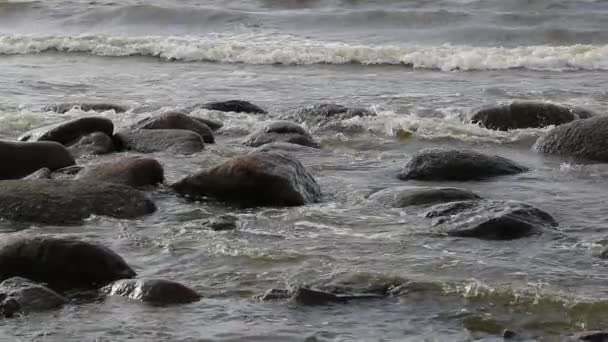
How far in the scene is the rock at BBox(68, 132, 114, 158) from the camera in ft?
33.2

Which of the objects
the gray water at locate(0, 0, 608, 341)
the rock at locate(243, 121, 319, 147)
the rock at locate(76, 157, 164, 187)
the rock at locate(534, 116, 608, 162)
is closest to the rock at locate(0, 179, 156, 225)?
the gray water at locate(0, 0, 608, 341)

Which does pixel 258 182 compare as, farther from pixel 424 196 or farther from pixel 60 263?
pixel 60 263

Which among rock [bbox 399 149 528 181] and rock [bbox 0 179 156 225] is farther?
rock [bbox 399 149 528 181]

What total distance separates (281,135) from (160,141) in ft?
3.71

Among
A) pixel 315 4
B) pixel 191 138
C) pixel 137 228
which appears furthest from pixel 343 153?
pixel 315 4

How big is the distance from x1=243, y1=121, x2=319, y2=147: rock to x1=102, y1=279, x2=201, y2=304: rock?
4409mm

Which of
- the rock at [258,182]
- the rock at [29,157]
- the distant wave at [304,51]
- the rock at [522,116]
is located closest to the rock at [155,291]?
the rock at [258,182]

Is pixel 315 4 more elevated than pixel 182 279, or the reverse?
pixel 315 4

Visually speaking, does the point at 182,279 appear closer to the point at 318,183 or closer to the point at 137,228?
the point at 137,228

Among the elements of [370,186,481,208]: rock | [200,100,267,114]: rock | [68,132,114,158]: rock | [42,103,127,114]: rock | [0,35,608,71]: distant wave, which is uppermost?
[0,35,608,71]: distant wave

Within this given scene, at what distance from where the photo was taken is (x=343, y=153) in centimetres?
1052

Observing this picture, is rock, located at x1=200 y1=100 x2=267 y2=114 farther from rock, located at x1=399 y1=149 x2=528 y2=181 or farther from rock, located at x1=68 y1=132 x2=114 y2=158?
rock, located at x1=399 y1=149 x2=528 y2=181

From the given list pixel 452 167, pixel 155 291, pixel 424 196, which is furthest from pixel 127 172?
pixel 155 291

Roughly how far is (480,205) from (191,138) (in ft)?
11.5
